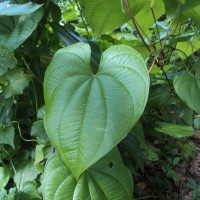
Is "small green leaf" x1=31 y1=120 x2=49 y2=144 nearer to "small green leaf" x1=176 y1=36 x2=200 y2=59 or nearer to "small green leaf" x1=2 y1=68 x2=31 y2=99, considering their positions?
"small green leaf" x1=2 y1=68 x2=31 y2=99

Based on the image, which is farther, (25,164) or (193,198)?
(193,198)

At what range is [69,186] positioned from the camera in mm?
581

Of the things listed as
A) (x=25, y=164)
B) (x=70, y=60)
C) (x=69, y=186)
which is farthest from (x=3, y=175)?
(x=70, y=60)

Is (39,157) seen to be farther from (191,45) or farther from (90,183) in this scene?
(191,45)

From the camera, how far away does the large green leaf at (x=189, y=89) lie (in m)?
0.65

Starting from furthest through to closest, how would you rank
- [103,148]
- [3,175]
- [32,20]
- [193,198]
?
[193,198], [3,175], [32,20], [103,148]

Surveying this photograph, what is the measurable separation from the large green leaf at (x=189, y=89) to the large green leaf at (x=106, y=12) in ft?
0.78

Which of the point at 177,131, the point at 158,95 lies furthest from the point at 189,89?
the point at 158,95

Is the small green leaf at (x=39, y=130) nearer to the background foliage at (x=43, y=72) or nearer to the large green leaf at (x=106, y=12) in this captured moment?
the background foliage at (x=43, y=72)

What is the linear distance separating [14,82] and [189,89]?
1.46 feet

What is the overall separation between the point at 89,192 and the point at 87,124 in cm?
17

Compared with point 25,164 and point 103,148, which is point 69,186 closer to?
point 103,148

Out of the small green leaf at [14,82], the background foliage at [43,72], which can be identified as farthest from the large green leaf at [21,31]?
the small green leaf at [14,82]

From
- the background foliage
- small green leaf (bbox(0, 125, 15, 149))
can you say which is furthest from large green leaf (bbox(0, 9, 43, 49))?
small green leaf (bbox(0, 125, 15, 149))
